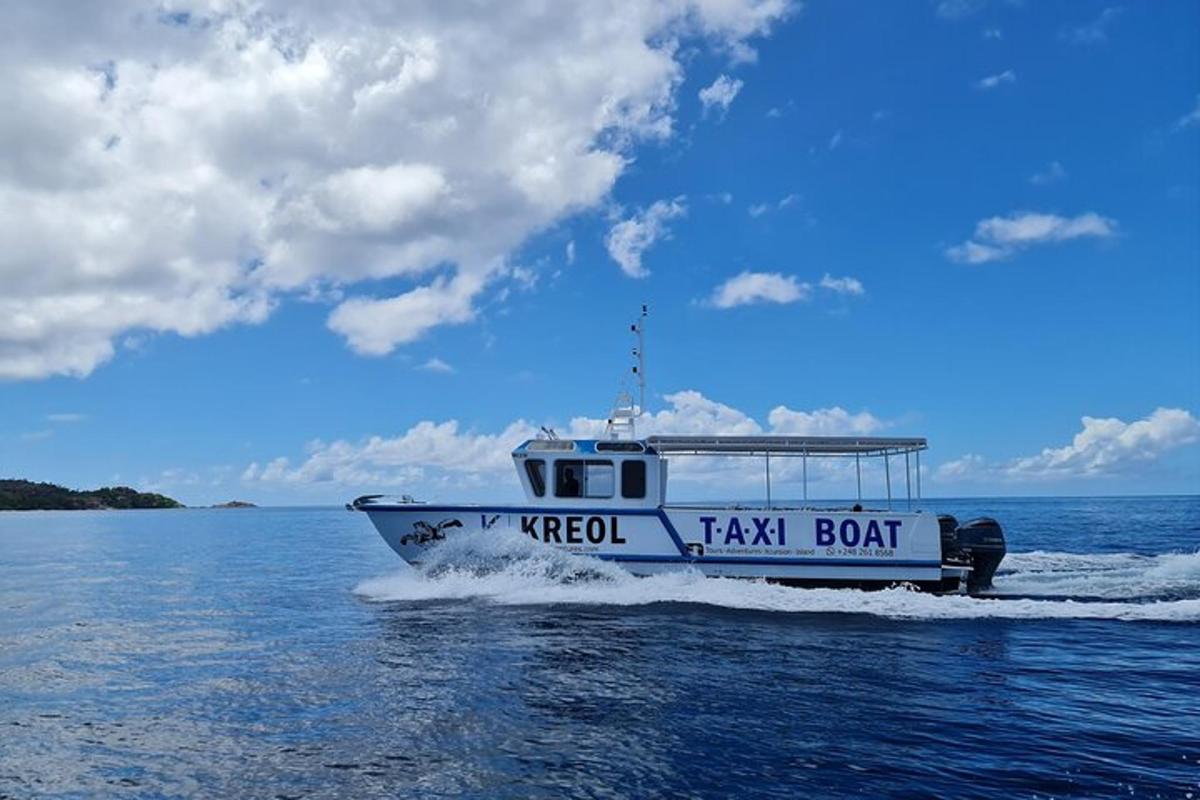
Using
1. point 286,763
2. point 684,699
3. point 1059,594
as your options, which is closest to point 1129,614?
point 1059,594

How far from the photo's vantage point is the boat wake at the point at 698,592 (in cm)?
1788

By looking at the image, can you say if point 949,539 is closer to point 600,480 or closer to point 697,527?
point 697,527

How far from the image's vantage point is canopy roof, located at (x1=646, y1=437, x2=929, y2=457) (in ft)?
65.7

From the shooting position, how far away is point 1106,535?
43250 millimetres

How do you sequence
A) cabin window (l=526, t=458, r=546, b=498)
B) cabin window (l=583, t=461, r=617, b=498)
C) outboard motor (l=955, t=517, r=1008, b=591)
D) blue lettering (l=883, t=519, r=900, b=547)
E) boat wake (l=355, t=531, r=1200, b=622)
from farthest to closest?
1. cabin window (l=526, t=458, r=546, b=498)
2. cabin window (l=583, t=461, r=617, b=498)
3. outboard motor (l=955, t=517, r=1008, b=591)
4. blue lettering (l=883, t=519, r=900, b=547)
5. boat wake (l=355, t=531, r=1200, b=622)

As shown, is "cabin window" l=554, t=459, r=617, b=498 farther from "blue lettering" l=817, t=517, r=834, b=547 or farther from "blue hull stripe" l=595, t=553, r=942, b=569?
"blue lettering" l=817, t=517, r=834, b=547

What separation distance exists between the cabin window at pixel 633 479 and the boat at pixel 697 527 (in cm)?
3

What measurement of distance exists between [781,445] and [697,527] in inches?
118

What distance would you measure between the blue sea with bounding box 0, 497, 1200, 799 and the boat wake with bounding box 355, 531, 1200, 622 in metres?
0.07

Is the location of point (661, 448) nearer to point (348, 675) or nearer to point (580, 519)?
point (580, 519)

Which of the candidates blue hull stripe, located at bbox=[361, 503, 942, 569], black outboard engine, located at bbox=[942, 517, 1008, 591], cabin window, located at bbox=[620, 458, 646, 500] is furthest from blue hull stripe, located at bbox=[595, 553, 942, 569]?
black outboard engine, located at bbox=[942, 517, 1008, 591]

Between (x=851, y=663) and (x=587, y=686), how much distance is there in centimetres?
461

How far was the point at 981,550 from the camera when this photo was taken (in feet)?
65.9

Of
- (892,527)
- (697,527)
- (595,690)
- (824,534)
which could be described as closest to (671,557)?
(697,527)
